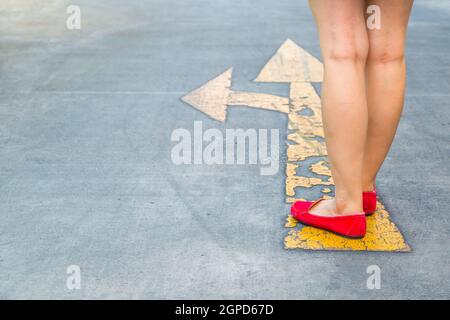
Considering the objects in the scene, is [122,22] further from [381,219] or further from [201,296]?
[201,296]

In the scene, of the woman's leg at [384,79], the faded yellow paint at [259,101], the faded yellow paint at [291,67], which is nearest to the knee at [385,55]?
the woman's leg at [384,79]

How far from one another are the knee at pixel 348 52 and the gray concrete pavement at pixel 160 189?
66 centimetres

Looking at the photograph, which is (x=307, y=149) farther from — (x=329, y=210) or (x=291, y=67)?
(x=291, y=67)

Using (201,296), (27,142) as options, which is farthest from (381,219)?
(27,142)

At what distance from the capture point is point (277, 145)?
3.99m

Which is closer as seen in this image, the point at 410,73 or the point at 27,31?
the point at 410,73

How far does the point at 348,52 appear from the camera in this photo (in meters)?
2.85

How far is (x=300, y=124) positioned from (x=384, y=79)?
1.35 metres

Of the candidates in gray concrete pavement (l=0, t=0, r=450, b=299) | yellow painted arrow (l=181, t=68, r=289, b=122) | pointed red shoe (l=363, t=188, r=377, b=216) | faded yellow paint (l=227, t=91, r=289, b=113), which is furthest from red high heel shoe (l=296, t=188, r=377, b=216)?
faded yellow paint (l=227, t=91, r=289, b=113)

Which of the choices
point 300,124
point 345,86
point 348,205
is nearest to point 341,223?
point 348,205

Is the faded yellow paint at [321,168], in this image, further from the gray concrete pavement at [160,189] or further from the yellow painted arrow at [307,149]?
the gray concrete pavement at [160,189]

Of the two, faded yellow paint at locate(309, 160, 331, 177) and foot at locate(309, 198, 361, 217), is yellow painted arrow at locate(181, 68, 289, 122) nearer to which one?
faded yellow paint at locate(309, 160, 331, 177)
